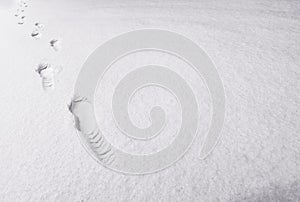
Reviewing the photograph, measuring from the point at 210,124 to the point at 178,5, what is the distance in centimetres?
211

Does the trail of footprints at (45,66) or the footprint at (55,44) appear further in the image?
the footprint at (55,44)

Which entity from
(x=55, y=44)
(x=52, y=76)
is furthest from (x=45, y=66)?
(x=55, y=44)

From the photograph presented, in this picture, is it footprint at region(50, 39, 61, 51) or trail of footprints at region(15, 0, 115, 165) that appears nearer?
trail of footprints at region(15, 0, 115, 165)

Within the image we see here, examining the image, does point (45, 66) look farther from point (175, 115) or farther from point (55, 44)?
point (175, 115)

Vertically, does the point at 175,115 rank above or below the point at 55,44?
above

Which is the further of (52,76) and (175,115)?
(52,76)

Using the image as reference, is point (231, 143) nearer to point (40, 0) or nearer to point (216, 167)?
point (216, 167)

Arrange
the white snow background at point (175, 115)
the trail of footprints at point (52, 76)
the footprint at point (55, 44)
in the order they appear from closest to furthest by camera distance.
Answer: the white snow background at point (175, 115), the trail of footprints at point (52, 76), the footprint at point (55, 44)

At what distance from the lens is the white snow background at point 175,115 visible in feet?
5.57

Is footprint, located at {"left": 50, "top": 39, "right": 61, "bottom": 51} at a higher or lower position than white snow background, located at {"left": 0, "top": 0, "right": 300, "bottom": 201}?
lower

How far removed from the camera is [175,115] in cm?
220

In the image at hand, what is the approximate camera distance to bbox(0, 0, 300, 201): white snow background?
1.70 m

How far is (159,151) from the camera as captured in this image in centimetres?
199

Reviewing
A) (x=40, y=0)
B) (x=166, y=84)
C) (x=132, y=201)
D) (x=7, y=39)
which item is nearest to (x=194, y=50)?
(x=166, y=84)
